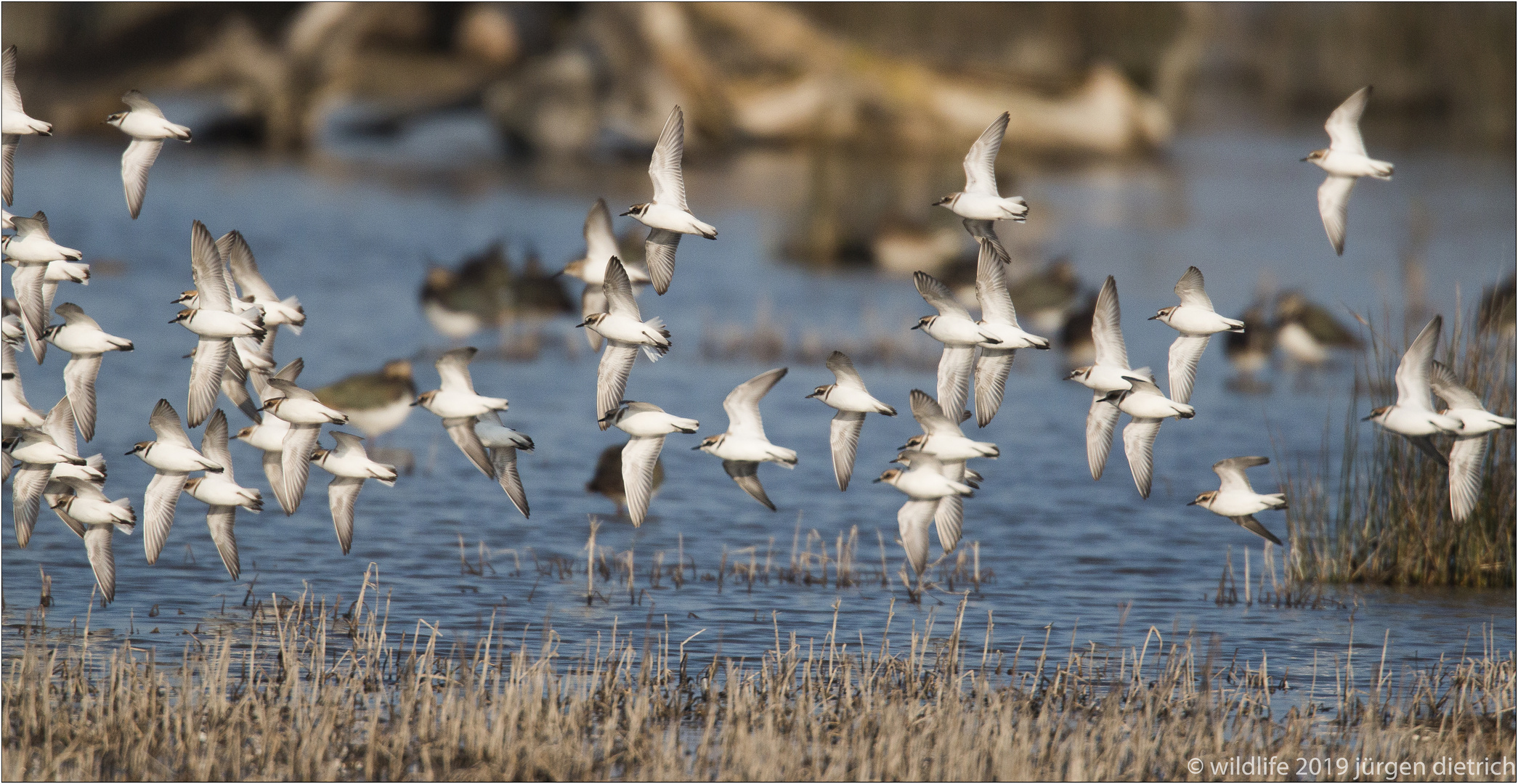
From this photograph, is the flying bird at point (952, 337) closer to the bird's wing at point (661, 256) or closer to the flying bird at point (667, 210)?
the flying bird at point (667, 210)

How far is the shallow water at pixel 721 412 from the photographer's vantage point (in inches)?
437

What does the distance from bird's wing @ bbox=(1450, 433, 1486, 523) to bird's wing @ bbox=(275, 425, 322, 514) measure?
207 inches

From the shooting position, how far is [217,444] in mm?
8805

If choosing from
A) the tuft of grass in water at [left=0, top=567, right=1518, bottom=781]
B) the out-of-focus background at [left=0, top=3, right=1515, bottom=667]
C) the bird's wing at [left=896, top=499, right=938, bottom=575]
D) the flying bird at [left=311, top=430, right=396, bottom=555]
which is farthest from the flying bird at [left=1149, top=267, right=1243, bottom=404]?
the flying bird at [left=311, top=430, right=396, bottom=555]

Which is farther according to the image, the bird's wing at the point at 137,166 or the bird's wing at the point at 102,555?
the bird's wing at the point at 102,555

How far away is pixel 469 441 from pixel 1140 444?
3.16 metres

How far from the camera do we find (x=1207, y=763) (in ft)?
26.1

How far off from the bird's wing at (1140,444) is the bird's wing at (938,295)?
1.03 m

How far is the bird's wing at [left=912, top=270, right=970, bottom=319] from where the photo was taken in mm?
8039

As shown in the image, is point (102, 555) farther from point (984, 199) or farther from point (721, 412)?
point (721, 412)

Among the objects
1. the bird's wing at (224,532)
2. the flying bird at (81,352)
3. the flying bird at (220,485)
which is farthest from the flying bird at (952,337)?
the flying bird at (81,352)

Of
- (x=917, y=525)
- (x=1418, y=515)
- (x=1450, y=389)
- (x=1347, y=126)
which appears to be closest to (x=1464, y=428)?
(x=1450, y=389)

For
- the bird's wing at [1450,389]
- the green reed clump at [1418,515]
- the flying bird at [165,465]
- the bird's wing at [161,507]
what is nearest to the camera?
the bird's wing at [1450,389]

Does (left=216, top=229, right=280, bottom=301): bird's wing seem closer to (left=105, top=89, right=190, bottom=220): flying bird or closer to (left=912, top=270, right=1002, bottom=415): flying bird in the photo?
(left=105, top=89, right=190, bottom=220): flying bird
